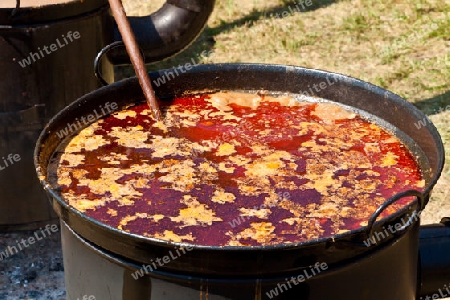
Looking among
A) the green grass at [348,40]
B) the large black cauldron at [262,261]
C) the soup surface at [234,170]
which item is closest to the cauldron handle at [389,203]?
the large black cauldron at [262,261]

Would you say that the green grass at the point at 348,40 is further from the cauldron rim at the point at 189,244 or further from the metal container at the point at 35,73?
the cauldron rim at the point at 189,244

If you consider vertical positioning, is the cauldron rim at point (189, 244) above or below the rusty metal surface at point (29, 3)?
below

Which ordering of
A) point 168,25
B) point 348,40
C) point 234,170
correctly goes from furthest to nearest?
point 348,40, point 168,25, point 234,170

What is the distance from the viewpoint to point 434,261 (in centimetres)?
317

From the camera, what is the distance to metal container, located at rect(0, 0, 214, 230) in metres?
4.40

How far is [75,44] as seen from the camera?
4543mm

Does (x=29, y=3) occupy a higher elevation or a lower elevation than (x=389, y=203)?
higher

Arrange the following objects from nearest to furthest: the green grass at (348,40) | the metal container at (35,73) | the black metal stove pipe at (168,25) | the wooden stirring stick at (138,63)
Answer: the wooden stirring stick at (138,63) < the metal container at (35,73) < the black metal stove pipe at (168,25) < the green grass at (348,40)

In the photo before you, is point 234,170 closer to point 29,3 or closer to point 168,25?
point 29,3

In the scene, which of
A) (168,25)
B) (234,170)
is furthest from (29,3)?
(234,170)

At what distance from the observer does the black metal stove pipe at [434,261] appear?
10.4 feet

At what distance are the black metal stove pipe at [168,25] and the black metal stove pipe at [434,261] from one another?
113 inches

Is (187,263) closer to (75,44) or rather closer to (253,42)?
(75,44)

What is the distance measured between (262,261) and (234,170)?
0.73 meters
